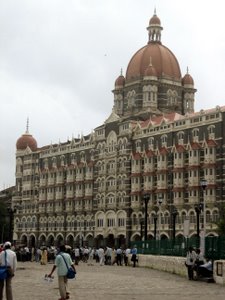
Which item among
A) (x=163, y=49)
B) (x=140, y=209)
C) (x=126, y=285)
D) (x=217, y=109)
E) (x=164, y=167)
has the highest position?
(x=163, y=49)

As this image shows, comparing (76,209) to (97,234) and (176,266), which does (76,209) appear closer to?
(97,234)

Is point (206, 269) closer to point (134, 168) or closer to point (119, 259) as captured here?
point (119, 259)

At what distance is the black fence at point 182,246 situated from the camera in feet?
79.9

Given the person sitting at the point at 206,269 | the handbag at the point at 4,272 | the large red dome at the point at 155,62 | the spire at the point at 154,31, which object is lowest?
the person sitting at the point at 206,269

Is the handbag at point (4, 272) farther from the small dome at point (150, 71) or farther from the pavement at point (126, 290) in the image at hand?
the small dome at point (150, 71)

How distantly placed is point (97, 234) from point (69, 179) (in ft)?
37.9

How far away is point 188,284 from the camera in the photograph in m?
23.0

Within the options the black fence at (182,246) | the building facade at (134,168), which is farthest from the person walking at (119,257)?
the building facade at (134,168)

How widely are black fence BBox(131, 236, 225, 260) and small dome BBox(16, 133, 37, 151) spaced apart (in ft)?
182

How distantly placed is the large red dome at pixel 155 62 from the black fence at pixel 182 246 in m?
41.5

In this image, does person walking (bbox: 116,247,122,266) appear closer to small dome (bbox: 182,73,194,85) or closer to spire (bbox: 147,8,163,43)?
small dome (bbox: 182,73,194,85)

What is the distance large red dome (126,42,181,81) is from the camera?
85.0 m

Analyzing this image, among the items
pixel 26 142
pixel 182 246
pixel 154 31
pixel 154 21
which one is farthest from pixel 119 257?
pixel 26 142

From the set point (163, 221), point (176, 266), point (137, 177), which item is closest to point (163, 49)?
→ point (137, 177)
